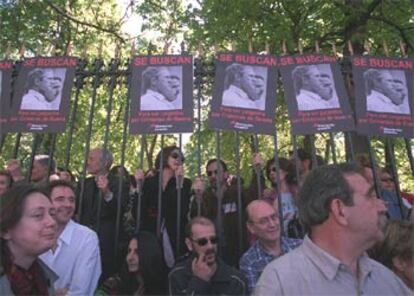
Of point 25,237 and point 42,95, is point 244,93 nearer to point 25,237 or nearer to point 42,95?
point 42,95

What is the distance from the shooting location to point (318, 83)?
4918mm

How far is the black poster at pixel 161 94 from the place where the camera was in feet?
15.6

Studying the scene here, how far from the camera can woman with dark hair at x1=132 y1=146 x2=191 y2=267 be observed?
486cm

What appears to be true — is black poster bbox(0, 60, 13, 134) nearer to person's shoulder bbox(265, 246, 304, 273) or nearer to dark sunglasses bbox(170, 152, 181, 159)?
dark sunglasses bbox(170, 152, 181, 159)

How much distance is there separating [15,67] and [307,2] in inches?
227

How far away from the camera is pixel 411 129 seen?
4898 mm

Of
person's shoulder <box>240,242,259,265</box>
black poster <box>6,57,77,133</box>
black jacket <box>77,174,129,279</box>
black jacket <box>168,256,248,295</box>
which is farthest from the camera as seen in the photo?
black poster <box>6,57,77,133</box>

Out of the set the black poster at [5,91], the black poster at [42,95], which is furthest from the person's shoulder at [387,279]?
the black poster at [5,91]

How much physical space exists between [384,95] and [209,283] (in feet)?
8.74

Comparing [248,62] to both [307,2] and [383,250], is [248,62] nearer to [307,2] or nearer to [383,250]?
[383,250]

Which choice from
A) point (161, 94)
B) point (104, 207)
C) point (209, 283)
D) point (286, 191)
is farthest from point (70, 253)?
point (286, 191)

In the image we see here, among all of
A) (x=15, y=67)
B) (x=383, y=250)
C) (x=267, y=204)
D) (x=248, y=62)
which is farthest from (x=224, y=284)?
(x=15, y=67)

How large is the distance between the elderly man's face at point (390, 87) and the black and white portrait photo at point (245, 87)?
1.19 m

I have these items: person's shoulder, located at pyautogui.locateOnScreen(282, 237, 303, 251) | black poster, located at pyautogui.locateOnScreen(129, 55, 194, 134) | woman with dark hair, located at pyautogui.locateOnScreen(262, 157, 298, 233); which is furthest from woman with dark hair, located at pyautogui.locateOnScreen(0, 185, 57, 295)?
woman with dark hair, located at pyautogui.locateOnScreen(262, 157, 298, 233)
